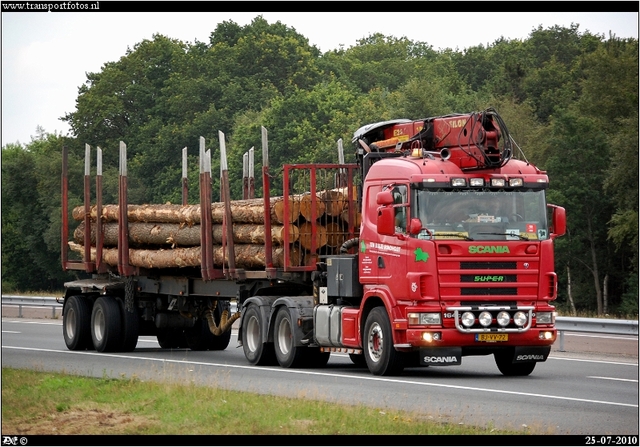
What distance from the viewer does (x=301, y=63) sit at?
100 m

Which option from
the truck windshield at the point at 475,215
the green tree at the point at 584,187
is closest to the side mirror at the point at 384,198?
the truck windshield at the point at 475,215

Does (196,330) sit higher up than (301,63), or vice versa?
(301,63)

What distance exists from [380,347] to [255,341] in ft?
11.9

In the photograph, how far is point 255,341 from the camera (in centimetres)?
2291

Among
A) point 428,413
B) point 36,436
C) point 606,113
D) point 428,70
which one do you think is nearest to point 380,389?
point 428,413

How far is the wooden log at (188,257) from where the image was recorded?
22.9 metres

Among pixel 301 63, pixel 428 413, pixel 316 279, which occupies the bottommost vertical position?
pixel 428 413

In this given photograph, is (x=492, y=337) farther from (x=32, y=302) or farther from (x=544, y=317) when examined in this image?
(x=32, y=302)

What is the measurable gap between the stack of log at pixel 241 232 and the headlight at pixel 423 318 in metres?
3.61

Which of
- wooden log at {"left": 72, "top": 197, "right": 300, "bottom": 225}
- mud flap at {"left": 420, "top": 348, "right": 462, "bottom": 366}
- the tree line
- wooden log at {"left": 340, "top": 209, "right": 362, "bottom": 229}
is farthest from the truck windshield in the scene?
the tree line

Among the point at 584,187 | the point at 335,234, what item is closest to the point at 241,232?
the point at 335,234

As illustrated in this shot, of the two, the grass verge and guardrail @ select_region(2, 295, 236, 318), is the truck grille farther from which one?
guardrail @ select_region(2, 295, 236, 318)

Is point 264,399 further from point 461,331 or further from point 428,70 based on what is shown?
point 428,70

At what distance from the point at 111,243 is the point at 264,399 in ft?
42.8
